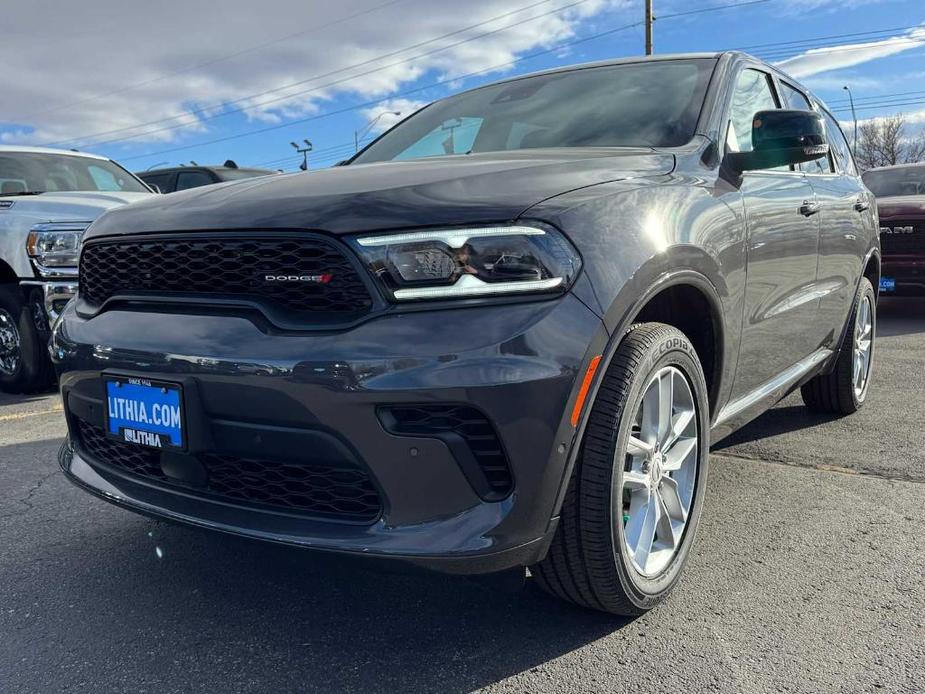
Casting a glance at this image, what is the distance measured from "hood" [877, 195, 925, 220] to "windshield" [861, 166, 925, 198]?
820mm

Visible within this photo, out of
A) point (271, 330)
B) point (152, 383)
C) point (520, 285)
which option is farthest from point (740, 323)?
point (152, 383)

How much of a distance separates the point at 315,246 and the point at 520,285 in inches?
19.0

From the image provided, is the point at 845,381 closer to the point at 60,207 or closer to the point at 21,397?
the point at 60,207

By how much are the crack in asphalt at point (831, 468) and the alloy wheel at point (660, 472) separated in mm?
1298

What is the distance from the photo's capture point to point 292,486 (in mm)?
1909

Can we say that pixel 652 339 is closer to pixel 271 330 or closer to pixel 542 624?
pixel 542 624

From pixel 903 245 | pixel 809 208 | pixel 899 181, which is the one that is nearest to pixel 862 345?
pixel 809 208

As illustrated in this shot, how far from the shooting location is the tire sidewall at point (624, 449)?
6.27 feet

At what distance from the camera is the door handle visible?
3.13 m

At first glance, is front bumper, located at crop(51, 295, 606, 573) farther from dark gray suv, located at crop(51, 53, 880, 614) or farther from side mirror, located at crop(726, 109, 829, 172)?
side mirror, located at crop(726, 109, 829, 172)

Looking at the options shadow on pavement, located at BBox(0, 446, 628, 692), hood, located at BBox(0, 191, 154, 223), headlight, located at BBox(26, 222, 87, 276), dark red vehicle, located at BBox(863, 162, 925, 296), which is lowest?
dark red vehicle, located at BBox(863, 162, 925, 296)

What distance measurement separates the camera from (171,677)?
1902 millimetres

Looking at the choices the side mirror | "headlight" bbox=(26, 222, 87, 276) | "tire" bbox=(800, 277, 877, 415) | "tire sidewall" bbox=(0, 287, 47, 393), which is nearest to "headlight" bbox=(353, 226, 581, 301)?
the side mirror

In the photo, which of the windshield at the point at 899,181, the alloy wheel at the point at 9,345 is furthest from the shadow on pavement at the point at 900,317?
the alloy wheel at the point at 9,345
